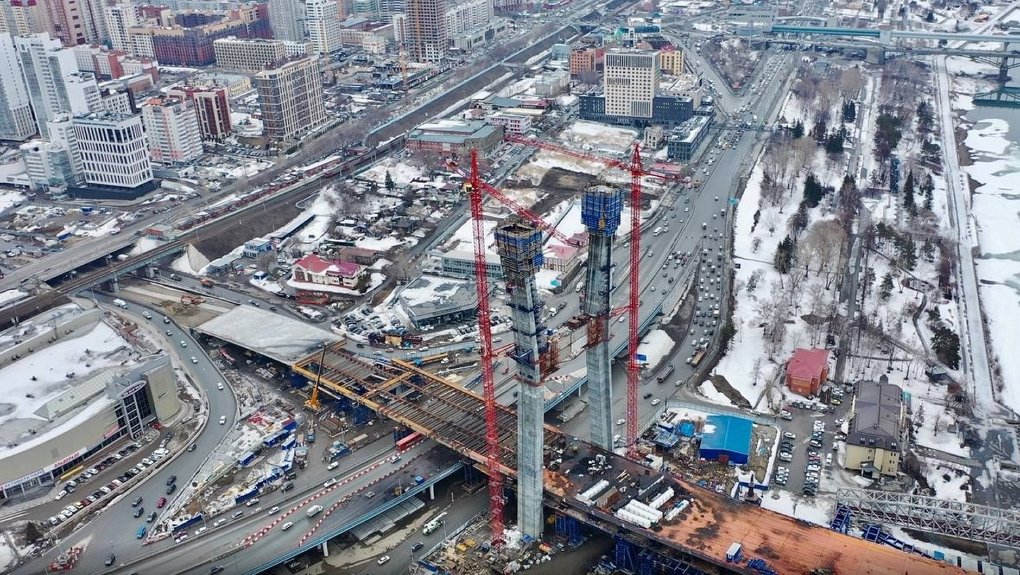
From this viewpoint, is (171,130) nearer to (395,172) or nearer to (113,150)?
(113,150)

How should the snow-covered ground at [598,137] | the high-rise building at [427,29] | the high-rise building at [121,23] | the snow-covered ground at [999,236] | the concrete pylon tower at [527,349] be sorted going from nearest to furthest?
the concrete pylon tower at [527,349], the snow-covered ground at [999,236], the snow-covered ground at [598,137], the high-rise building at [427,29], the high-rise building at [121,23]

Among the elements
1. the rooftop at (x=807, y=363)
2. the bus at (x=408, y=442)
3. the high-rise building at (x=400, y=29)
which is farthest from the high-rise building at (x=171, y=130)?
the rooftop at (x=807, y=363)

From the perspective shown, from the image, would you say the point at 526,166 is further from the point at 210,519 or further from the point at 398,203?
the point at 210,519

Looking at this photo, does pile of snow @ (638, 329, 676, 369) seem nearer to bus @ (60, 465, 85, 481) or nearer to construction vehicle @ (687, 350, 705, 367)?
construction vehicle @ (687, 350, 705, 367)

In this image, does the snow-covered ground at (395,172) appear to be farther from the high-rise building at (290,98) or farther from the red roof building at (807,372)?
the red roof building at (807,372)

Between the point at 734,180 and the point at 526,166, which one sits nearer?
the point at 734,180

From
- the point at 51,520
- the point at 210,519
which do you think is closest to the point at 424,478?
the point at 210,519
